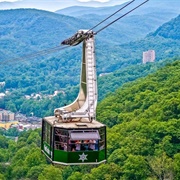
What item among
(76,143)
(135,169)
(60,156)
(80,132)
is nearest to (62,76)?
(135,169)

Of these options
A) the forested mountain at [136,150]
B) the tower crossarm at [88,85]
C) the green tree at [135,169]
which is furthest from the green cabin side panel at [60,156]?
the green tree at [135,169]

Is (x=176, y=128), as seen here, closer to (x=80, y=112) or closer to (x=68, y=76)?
(x=80, y=112)

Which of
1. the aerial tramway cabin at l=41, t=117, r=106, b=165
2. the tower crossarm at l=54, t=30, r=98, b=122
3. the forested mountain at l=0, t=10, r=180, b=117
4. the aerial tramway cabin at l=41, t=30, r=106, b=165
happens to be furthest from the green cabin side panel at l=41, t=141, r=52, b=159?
the forested mountain at l=0, t=10, r=180, b=117

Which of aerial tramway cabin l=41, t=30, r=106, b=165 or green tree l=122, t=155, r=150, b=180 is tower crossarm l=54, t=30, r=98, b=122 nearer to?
aerial tramway cabin l=41, t=30, r=106, b=165

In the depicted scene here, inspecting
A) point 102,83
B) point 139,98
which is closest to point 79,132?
point 139,98

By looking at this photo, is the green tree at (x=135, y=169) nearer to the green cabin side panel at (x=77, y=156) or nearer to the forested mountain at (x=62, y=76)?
the green cabin side panel at (x=77, y=156)

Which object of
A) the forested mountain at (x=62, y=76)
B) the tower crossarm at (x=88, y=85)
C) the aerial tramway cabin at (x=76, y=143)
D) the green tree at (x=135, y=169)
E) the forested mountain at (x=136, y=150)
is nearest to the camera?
the aerial tramway cabin at (x=76, y=143)

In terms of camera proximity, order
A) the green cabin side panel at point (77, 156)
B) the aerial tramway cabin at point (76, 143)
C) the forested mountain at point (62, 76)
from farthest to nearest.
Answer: the forested mountain at point (62, 76)
the green cabin side panel at point (77, 156)
the aerial tramway cabin at point (76, 143)
